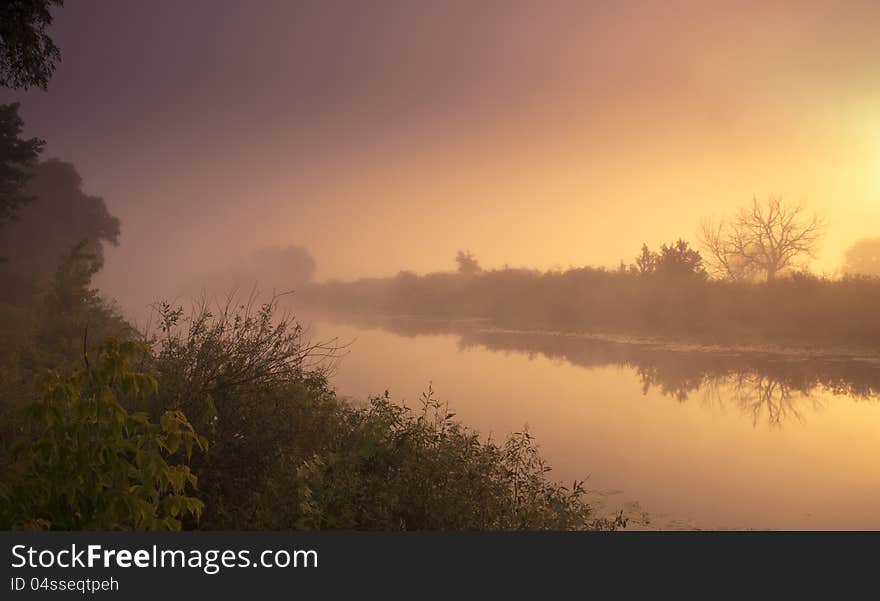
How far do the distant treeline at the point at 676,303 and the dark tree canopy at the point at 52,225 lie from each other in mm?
28881

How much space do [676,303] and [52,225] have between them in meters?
41.0

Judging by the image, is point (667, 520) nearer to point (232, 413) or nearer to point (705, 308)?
point (232, 413)

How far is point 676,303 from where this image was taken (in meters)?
38.2

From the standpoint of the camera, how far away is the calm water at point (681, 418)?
33.6 ft

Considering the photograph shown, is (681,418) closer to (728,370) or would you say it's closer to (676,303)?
(728,370)

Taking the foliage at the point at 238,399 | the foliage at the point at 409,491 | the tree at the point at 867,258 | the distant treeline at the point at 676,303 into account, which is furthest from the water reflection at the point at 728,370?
the tree at the point at 867,258

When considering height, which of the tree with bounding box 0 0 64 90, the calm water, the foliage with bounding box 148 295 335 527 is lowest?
the calm water

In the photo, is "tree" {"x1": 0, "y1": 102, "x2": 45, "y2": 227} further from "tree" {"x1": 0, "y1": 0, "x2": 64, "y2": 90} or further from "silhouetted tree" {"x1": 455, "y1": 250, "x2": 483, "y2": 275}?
"silhouetted tree" {"x1": 455, "y1": 250, "x2": 483, "y2": 275}

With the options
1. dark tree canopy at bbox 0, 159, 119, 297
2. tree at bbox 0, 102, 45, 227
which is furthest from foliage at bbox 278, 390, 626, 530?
dark tree canopy at bbox 0, 159, 119, 297

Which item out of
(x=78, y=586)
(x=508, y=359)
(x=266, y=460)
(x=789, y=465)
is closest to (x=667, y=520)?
(x=789, y=465)

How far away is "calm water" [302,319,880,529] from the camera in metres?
10.2

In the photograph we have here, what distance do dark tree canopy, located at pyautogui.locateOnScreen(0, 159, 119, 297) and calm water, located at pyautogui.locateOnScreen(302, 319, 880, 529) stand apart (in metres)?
20.5

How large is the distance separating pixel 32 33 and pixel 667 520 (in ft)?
40.5

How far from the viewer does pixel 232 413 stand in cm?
824
